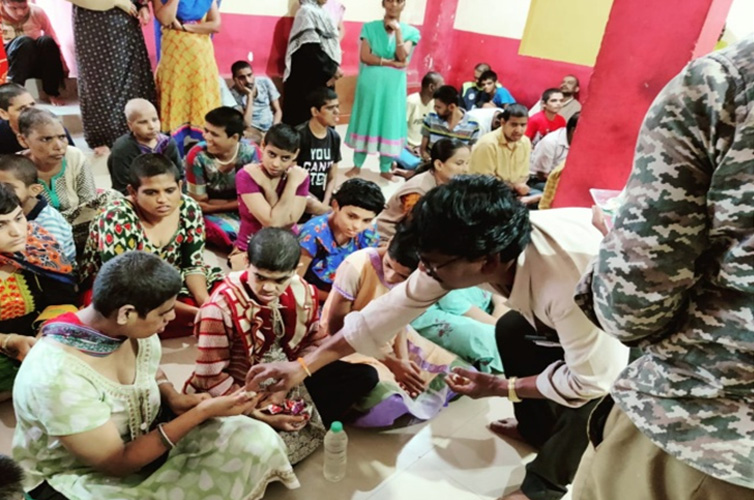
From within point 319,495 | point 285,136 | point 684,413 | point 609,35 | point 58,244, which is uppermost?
point 609,35

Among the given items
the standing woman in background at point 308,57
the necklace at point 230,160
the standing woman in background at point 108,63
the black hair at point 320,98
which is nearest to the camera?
the necklace at point 230,160

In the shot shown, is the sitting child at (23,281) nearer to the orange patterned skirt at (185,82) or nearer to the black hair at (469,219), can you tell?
the black hair at (469,219)

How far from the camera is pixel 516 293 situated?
127 centimetres

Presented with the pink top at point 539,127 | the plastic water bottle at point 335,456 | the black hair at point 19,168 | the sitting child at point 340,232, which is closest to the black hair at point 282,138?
the sitting child at point 340,232

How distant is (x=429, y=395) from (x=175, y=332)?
1182 mm

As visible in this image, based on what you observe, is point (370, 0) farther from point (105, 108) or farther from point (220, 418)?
point (220, 418)

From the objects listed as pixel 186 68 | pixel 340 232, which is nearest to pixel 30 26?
pixel 186 68

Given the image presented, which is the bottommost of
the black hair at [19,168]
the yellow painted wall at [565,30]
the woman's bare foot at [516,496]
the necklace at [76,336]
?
the woman's bare foot at [516,496]

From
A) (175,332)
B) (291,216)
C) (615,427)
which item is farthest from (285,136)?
(615,427)

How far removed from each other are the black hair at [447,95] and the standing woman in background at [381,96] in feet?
1.82

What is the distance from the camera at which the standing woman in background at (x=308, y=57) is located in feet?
16.6

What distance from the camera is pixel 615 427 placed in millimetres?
874

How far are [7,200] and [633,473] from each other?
200 cm

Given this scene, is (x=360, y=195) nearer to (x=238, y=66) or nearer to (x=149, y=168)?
(x=149, y=168)
